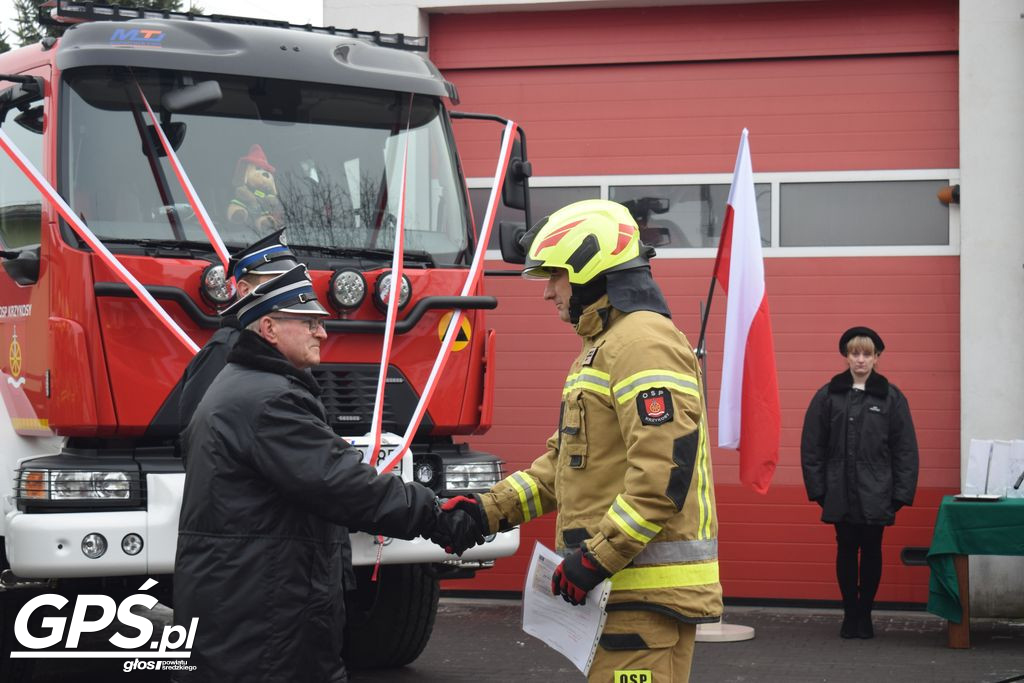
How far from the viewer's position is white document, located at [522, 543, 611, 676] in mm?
4301

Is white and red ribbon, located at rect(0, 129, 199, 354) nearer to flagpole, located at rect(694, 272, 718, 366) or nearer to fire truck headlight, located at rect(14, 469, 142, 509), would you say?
fire truck headlight, located at rect(14, 469, 142, 509)

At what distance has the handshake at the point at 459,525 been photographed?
4793mm

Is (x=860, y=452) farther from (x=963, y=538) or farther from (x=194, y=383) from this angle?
(x=194, y=383)

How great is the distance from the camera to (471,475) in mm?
7535

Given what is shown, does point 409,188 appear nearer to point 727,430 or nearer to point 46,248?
point 46,248

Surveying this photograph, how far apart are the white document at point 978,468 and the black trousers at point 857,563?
638 millimetres

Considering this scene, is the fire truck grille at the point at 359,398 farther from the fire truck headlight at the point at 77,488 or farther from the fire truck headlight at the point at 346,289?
→ the fire truck headlight at the point at 77,488

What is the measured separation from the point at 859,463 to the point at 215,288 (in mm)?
4623

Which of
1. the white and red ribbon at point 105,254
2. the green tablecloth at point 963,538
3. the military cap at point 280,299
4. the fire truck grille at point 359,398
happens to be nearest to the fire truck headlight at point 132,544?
the white and red ribbon at point 105,254

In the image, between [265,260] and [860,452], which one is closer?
[265,260]

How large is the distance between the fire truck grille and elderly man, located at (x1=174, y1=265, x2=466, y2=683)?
9.51 feet

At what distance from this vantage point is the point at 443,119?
808cm

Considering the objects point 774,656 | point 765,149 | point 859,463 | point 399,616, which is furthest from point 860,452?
point 399,616

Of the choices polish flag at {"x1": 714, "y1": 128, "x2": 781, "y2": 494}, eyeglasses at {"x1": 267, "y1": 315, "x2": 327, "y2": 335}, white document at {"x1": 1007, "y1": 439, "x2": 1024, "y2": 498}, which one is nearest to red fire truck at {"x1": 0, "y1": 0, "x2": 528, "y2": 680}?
polish flag at {"x1": 714, "y1": 128, "x2": 781, "y2": 494}
